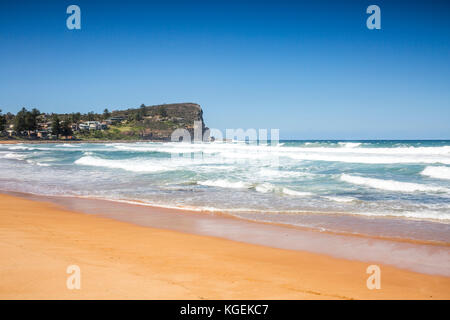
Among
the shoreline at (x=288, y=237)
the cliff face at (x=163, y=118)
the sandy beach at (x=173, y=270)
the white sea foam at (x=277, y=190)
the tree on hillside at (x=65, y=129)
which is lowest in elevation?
the shoreline at (x=288, y=237)

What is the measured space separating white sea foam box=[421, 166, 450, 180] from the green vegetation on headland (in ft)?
357

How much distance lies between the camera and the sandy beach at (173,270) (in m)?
3.32

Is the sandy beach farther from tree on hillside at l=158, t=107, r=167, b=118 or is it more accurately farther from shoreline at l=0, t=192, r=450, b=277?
tree on hillside at l=158, t=107, r=167, b=118

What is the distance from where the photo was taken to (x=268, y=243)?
5.99m

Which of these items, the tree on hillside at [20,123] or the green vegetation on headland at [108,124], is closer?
the tree on hillside at [20,123]

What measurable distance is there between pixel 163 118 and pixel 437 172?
13505 centimetres

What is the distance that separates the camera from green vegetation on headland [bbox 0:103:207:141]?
10400 centimetres

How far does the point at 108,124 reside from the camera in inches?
5374

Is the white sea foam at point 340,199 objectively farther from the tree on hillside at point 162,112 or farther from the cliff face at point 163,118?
the tree on hillside at point 162,112

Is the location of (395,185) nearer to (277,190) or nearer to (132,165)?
(277,190)

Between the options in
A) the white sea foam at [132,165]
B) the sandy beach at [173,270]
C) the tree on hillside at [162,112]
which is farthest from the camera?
the tree on hillside at [162,112]

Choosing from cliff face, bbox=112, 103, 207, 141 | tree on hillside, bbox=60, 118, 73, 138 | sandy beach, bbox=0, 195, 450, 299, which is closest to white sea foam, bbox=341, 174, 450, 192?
sandy beach, bbox=0, 195, 450, 299

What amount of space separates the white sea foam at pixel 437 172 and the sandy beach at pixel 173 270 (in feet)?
47.9

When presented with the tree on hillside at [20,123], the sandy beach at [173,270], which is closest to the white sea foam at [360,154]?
the sandy beach at [173,270]
